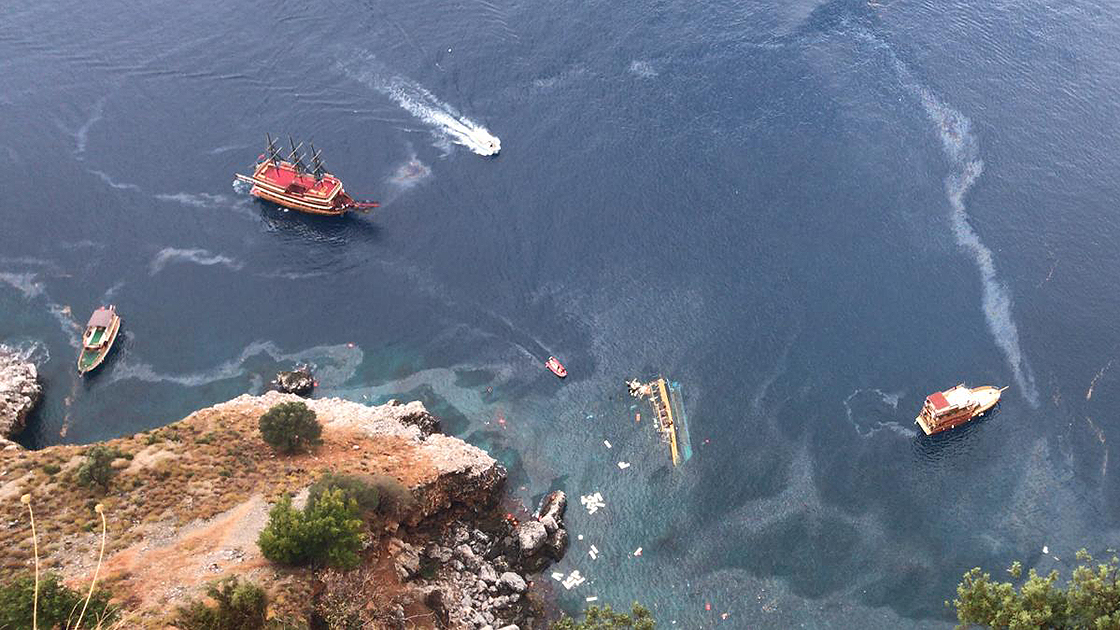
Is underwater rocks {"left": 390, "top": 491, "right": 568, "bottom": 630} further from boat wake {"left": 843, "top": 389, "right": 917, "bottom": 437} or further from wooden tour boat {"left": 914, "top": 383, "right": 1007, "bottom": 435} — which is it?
wooden tour boat {"left": 914, "top": 383, "right": 1007, "bottom": 435}

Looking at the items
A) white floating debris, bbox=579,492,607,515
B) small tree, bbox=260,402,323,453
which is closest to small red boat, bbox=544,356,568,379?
white floating debris, bbox=579,492,607,515

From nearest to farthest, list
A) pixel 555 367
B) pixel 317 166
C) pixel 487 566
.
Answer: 1. pixel 487 566
2. pixel 555 367
3. pixel 317 166

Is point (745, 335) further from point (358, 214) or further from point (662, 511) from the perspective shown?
point (358, 214)

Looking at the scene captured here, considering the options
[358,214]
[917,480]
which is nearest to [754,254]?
[917,480]

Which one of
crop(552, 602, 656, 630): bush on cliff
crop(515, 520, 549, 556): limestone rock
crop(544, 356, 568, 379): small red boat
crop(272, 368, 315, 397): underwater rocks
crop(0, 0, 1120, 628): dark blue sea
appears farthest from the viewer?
crop(544, 356, 568, 379): small red boat

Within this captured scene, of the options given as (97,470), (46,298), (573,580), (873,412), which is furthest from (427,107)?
(873,412)

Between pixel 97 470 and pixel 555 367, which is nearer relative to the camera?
pixel 97 470

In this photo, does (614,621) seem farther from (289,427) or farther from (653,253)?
(653,253)

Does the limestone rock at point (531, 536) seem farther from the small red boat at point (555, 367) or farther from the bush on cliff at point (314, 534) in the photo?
the small red boat at point (555, 367)
